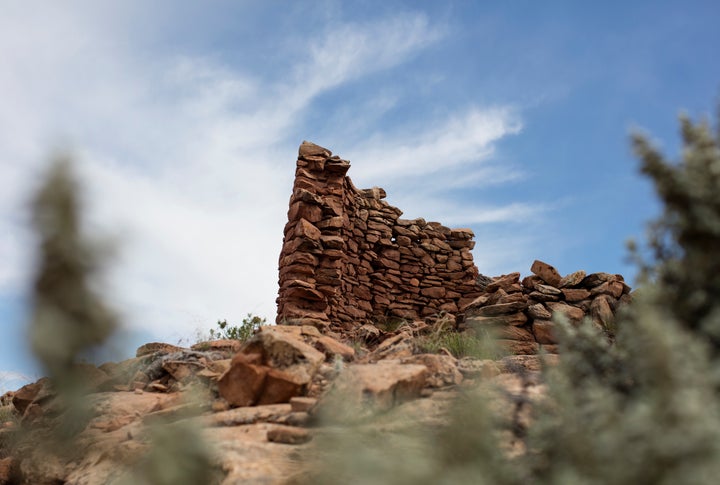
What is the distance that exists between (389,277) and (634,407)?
11.8 metres

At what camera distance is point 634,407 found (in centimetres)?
239

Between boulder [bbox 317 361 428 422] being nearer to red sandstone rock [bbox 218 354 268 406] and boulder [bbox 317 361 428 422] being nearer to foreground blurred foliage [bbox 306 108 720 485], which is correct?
foreground blurred foliage [bbox 306 108 720 485]

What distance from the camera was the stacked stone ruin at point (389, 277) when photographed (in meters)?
11.1

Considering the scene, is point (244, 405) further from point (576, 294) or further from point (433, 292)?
point (433, 292)

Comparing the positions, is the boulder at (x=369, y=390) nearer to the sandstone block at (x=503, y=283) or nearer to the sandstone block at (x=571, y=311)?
the sandstone block at (x=571, y=311)

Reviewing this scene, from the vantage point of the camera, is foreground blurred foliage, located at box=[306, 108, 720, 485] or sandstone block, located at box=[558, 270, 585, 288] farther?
sandstone block, located at box=[558, 270, 585, 288]

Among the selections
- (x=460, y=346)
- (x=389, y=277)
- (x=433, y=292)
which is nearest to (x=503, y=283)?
(x=433, y=292)

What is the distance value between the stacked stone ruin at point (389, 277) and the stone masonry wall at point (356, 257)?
0.02m

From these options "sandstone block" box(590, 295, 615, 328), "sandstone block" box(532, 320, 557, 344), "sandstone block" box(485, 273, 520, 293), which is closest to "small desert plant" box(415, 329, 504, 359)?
"sandstone block" box(532, 320, 557, 344)

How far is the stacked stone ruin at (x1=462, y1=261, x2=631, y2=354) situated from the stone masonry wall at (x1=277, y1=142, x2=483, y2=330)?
2.58 m

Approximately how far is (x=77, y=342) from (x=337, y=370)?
1999 mm

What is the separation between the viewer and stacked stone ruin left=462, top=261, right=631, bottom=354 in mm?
10773

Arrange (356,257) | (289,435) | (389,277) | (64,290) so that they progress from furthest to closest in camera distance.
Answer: (389,277), (356,257), (64,290), (289,435)

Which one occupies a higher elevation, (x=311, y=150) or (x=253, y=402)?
(x=311, y=150)
